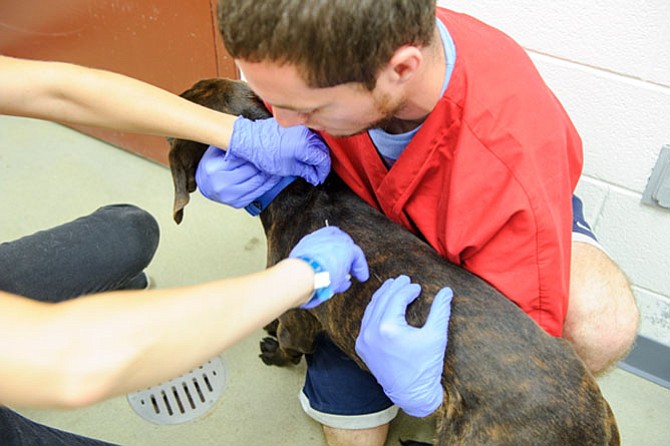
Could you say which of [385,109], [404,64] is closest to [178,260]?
[385,109]

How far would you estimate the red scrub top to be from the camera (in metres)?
1.26

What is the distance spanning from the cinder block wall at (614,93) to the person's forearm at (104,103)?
2.64ft

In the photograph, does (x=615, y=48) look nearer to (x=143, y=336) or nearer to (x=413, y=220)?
(x=413, y=220)

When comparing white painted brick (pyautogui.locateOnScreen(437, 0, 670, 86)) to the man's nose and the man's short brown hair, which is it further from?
the man's nose

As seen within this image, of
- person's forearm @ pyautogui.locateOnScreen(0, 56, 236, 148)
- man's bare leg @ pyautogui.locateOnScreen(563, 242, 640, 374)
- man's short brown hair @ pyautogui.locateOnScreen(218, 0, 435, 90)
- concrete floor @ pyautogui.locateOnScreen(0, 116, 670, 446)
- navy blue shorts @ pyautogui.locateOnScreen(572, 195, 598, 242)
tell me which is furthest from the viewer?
concrete floor @ pyautogui.locateOnScreen(0, 116, 670, 446)

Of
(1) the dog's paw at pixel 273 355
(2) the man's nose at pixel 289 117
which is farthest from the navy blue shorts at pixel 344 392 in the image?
(2) the man's nose at pixel 289 117

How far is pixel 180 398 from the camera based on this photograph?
1.97m

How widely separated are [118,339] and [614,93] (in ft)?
4.53

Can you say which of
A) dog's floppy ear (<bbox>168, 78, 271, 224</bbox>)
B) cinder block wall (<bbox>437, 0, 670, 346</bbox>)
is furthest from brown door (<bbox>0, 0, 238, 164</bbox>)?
cinder block wall (<bbox>437, 0, 670, 346</bbox>)

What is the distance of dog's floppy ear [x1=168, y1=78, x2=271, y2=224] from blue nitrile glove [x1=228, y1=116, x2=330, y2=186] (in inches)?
4.0

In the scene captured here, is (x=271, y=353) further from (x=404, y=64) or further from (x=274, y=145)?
(x=404, y=64)

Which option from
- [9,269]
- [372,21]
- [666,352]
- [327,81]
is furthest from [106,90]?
[666,352]

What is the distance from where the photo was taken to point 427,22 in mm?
1102

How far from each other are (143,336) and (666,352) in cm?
176
